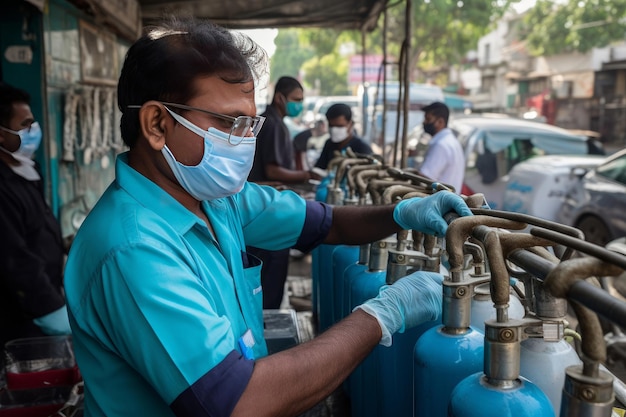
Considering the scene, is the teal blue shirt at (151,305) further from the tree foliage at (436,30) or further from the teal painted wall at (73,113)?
the tree foliage at (436,30)

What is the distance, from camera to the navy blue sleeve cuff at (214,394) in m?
1.08

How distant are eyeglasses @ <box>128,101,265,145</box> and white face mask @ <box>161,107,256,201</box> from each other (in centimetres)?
1

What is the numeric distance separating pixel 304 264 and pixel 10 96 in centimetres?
425

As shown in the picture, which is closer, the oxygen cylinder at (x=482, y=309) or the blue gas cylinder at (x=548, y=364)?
the blue gas cylinder at (x=548, y=364)

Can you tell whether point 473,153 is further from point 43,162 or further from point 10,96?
point 10,96

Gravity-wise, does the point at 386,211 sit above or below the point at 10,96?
below

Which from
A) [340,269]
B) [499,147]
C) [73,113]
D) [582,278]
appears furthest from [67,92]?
[499,147]

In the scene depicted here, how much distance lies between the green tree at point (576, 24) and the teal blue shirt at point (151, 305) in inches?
908

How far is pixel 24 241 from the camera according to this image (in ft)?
9.54

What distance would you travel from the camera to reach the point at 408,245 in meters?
1.77

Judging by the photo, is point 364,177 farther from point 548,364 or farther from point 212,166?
point 548,364

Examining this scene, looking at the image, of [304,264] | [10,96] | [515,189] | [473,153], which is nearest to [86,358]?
[10,96]

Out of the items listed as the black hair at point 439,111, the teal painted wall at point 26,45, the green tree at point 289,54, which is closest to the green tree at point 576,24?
the black hair at point 439,111

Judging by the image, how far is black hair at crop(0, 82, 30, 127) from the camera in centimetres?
314
